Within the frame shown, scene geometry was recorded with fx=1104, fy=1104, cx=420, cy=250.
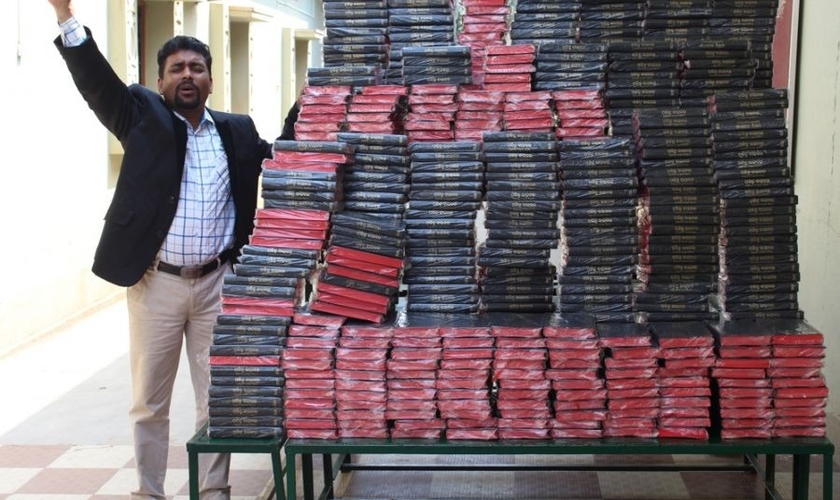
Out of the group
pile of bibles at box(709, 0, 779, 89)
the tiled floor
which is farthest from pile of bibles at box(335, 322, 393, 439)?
pile of bibles at box(709, 0, 779, 89)

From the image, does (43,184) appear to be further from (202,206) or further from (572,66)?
(572,66)

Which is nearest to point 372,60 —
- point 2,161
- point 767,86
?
point 767,86

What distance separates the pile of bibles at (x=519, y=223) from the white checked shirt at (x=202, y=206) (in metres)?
1.19

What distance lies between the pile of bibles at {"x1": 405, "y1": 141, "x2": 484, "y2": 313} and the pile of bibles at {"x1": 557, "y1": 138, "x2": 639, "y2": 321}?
1.28 feet

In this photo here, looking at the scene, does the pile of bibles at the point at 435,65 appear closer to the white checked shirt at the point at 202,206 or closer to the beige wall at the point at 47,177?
the white checked shirt at the point at 202,206

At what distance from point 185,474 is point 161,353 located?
1308 mm

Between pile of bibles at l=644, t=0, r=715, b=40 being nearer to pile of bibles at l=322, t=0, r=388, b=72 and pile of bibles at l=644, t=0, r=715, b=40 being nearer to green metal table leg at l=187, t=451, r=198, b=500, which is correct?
pile of bibles at l=322, t=0, r=388, b=72

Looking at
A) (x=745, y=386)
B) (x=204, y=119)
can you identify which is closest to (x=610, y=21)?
(x=745, y=386)

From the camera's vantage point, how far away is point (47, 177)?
31.9 ft

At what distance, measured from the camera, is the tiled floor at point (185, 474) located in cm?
563

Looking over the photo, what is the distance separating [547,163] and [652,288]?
692 millimetres

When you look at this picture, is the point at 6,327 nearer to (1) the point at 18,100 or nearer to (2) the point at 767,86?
(1) the point at 18,100

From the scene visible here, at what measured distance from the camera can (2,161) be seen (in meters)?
8.55

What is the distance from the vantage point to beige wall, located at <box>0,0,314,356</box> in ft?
28.8
